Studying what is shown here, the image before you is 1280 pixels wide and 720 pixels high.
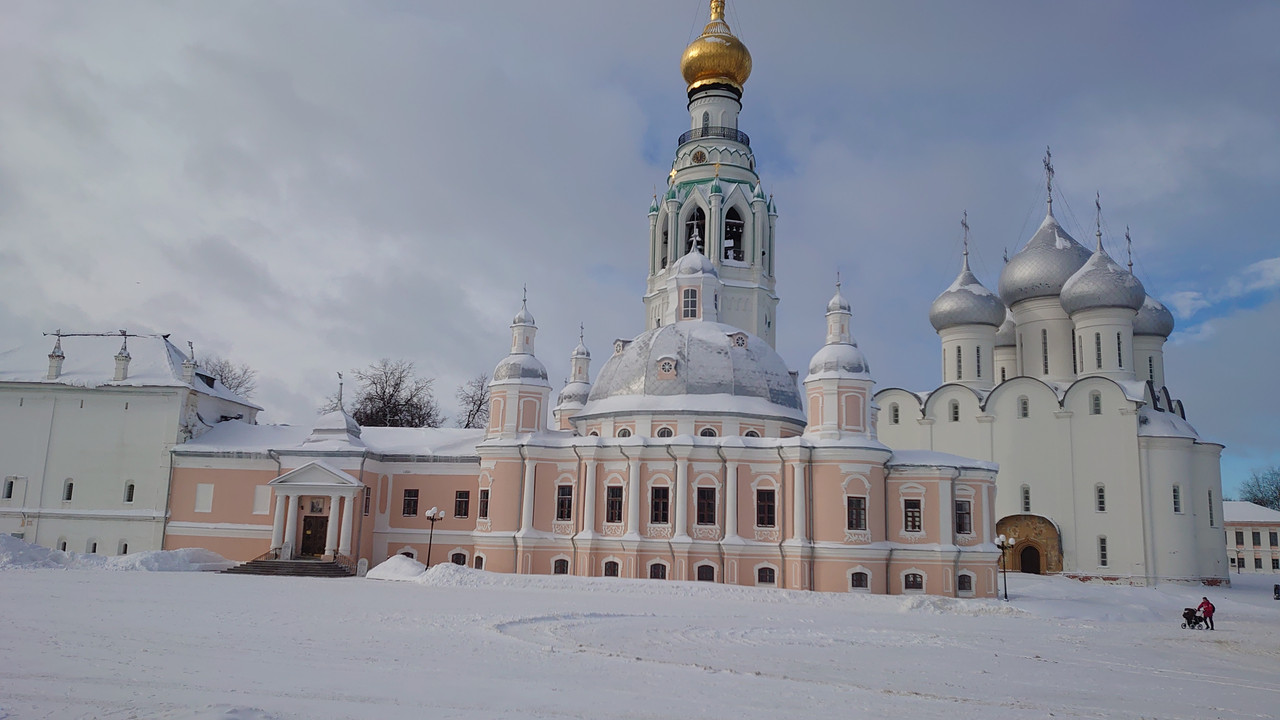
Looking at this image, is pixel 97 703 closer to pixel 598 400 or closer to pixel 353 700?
pixel 353 700

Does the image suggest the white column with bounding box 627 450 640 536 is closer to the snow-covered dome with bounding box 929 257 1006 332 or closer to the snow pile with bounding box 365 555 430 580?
the snow pile with bounding box 365 555 430 580

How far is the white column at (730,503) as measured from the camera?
106 feet

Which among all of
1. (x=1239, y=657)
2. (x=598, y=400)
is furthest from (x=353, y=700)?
(x=598, y=400)

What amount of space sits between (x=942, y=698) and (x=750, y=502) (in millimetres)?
20862

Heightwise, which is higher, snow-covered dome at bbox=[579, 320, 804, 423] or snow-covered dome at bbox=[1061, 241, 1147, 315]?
snow-covered dome at bbox=[1061, 241, 1147, 315]

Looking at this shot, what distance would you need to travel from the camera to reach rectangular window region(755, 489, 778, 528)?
32.6 m

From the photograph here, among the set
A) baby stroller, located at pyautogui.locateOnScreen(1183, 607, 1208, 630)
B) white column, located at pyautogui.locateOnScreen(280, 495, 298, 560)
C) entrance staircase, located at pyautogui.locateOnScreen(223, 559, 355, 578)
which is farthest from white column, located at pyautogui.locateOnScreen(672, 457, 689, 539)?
baby stroller, located at pyautogui.locateOnScreen(1183, 607, 1208, 630)

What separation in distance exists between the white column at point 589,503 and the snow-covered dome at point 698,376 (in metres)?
2.38

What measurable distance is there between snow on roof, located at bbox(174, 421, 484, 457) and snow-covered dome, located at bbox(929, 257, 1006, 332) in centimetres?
2200

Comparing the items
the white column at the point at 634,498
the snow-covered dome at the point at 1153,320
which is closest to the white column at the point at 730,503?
the white column at the point at 634,498

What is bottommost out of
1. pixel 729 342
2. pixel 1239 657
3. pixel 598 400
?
pixel 1239 657

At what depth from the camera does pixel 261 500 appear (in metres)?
37.2

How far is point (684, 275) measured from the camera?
1581 inches

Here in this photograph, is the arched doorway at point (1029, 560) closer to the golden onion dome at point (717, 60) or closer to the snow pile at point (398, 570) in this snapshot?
the snow pile at point (398, 570)
